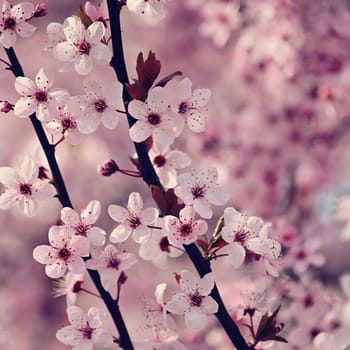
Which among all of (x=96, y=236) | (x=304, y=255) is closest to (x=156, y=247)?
(x=96, y=236)

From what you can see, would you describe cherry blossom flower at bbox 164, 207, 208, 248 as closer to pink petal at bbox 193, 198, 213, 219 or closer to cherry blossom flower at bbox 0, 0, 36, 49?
pink petal at bbox 193, 198, 213, 219

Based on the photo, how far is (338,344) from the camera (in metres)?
1.17

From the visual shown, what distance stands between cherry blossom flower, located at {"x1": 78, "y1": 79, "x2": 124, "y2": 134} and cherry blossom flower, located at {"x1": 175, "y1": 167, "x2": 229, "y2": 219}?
124 mm

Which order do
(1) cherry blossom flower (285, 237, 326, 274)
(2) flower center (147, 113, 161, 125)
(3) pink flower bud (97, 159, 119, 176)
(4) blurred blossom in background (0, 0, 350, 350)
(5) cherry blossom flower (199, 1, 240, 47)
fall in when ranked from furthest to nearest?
(5) cherry blossom flower (199, 1, 240, 47), (4) blurred blossom in background (0, 0, 350, 350), (1) cherry blossom flower (285, 237, 326, 274), (3) pink flower bud (97, 159, 119, 176), (2) flower center (147, 113, 161, 125)

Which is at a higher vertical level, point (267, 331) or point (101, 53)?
point (101, 53)

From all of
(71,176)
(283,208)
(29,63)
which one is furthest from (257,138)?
(29,63)

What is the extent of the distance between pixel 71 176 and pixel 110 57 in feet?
9.99

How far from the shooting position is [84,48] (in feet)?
3.04

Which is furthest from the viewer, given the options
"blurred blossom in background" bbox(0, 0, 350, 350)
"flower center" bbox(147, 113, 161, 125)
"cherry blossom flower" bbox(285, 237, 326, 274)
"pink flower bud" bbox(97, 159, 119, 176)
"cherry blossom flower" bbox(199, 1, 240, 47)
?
"cherry blossom flower" bbox(199, 1, 240, 47)

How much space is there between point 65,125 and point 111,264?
19 centimetres

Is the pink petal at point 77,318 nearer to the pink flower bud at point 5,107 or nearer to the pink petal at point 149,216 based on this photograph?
the pink petal at point 149,216

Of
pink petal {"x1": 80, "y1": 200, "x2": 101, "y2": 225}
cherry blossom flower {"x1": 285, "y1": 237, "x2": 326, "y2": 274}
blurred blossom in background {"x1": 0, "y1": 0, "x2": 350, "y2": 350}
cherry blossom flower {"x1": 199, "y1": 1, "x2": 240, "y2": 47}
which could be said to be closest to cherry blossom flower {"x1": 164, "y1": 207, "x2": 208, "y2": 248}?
pink petal {"x1": 80, "y1": 200, "x2": 101, "y2": 225}

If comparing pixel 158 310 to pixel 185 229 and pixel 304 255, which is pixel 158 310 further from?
pixel 304 255

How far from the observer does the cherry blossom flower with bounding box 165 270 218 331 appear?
0.92 metres
